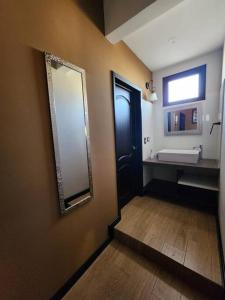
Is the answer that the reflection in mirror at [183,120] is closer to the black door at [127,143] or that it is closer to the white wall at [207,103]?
the white wall at [207,103]

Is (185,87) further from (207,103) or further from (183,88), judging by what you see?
(207,103)

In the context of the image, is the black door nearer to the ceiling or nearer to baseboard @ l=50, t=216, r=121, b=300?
baseboard @ l=50, t=216, r=121, b=300

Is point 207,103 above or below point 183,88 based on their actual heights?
below

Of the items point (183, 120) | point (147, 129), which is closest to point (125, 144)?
point (147, 129)

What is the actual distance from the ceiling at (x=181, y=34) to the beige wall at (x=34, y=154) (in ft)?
2.50

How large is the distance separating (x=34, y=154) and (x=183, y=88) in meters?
2.83

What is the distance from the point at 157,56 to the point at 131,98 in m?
0.81

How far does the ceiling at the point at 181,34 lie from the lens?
4.87ft

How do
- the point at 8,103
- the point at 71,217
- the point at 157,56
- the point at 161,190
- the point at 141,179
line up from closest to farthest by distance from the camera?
the point at 8,103, the point at 71,217, the point at 157,56, the point at 141,179, the point at 161,190

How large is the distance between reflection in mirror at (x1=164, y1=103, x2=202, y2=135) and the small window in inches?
6.5

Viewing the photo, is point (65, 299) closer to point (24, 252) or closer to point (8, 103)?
point (24, 252)

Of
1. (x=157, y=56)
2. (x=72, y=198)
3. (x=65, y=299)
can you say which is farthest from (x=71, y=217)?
(x=157, y=56)

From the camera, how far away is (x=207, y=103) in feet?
7.89

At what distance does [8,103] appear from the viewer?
871mm
